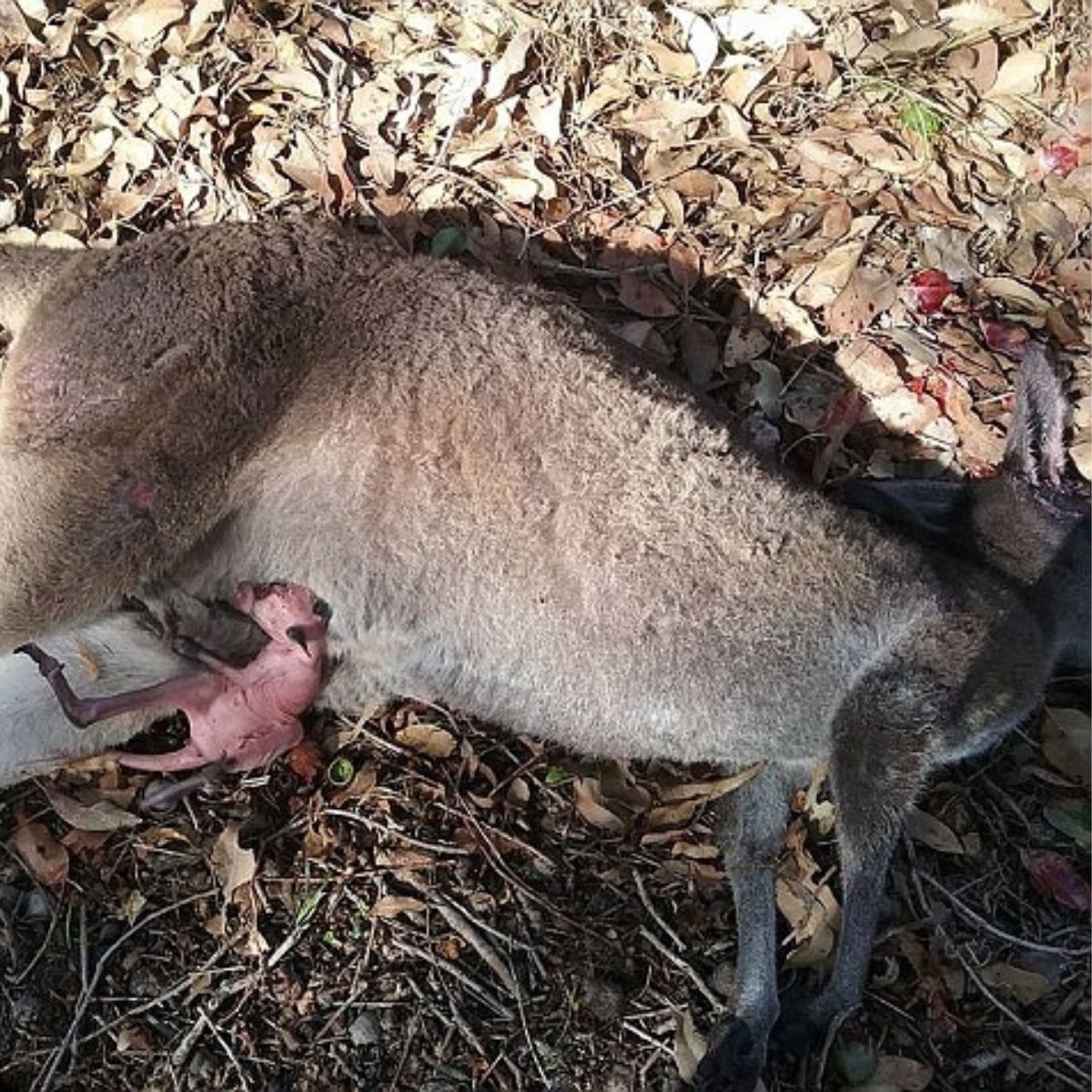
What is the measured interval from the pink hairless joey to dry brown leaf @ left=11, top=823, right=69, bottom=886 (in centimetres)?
35

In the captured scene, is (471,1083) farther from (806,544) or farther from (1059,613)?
(1059,613)

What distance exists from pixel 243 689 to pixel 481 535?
0.71m

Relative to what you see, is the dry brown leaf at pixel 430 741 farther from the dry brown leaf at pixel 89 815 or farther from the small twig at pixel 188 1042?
the small twig at pixel 188 1042

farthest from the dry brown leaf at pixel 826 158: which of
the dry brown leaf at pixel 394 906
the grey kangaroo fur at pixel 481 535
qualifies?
the dry brown leaf at pixel 394 906

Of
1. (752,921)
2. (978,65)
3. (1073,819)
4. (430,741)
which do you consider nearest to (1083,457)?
(1073,819)

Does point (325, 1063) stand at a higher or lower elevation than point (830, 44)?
lower

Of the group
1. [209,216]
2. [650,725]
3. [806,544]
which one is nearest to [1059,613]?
[806,544]

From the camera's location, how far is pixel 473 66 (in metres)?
4.76

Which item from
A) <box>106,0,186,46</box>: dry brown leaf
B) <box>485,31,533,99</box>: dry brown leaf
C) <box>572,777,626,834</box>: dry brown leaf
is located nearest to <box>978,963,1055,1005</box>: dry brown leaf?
<box>572,777,626,834</box>: dry brown leaf

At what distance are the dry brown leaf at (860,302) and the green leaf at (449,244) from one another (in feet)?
3.66

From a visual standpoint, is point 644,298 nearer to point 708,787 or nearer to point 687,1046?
point 708,787

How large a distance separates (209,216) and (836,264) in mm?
1862

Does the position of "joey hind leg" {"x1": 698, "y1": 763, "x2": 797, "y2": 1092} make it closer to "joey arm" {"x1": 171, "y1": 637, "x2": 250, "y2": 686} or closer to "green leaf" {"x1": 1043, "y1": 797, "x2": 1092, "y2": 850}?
"green leaf" {"x1": 1043, "y1": 797, "x2": 1092, "y2": 850}

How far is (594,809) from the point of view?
163 inches
